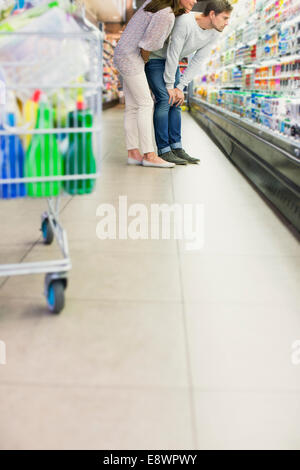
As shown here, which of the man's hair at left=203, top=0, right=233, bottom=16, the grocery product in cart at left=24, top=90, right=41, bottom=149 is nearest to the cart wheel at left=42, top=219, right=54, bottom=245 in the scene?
the grocery product in cart at left=24, top=90, right=41, bottom=149

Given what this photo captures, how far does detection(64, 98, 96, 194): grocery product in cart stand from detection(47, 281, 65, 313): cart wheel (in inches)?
14.9

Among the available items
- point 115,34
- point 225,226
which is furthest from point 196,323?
point 115,34

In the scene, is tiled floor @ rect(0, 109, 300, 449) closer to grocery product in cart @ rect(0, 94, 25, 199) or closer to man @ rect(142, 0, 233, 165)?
grocery product in cart @ rect(0, 94, 25, 199)

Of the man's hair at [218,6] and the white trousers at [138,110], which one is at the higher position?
the man's hair at [218,6]

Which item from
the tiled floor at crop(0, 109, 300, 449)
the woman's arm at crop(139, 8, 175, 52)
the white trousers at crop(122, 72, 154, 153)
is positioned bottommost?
the tiled floor at crop(0, 109, 300, 449)

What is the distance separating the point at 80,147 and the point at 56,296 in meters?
0.51

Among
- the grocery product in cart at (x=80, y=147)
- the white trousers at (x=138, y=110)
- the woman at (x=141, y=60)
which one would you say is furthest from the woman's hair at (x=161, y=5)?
the grocery product in cart at (x=80, y=147)

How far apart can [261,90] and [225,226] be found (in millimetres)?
2556

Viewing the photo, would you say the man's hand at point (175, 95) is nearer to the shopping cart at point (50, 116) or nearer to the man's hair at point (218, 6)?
the man's hair at point (218, 6)

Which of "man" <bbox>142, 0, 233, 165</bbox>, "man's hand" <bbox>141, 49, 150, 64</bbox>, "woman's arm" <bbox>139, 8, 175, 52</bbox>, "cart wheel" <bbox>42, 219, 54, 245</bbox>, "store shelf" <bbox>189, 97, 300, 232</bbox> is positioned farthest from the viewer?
"man" <bbox>142, 0, 233, 165</bbox>

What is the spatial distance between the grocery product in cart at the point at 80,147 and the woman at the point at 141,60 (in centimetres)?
224

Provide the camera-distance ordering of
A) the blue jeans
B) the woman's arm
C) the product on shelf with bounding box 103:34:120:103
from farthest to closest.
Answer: the product on shelf with bounding box 103:34:120:103
the blue jeans
the woman's arm

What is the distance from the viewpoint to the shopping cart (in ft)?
5.23

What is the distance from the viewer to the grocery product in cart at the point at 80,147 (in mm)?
1669
